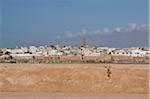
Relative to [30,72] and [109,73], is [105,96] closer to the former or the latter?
[109,73]

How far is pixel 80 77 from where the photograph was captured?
17484 mm

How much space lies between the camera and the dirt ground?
1680cm

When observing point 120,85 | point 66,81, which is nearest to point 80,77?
point 66,81

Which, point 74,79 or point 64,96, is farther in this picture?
point 74,79

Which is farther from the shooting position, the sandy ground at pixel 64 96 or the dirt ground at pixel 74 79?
the dirt ground at pixel 74 79

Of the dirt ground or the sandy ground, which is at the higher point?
the dirt ground

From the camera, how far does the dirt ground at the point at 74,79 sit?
55.1ft

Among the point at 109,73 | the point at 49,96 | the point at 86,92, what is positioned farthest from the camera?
the point at 109,73

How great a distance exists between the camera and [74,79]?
1739 cm

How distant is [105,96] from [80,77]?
2.29m

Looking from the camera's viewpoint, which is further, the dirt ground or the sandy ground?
the dirt ground

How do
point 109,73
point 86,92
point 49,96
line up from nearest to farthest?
point 49,96 → point 86,92 → point 109,73

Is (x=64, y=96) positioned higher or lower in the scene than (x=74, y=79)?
lower

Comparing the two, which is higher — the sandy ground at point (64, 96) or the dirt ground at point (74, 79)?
the dirt ground at point (74, 79)
